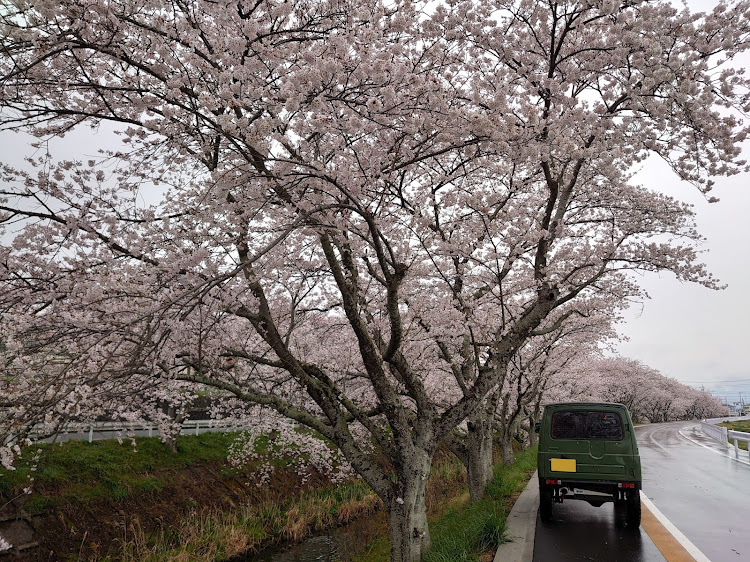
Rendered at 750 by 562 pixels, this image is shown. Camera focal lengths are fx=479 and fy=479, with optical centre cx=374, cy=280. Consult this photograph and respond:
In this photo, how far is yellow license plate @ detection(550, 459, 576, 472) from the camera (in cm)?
775

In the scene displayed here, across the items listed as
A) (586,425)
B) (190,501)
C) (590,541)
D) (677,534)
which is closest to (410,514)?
(590,541)

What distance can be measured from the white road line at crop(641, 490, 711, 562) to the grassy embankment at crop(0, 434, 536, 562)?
8.12 feet

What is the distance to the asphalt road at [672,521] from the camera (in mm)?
6098

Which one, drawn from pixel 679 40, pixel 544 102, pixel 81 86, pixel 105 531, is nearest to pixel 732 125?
pixel 679 40

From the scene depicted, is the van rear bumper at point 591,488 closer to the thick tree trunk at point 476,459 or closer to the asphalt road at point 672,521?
the asphalt road at point 672,521

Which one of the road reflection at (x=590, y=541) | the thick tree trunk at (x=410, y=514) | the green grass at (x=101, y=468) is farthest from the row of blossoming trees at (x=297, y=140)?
the green grass at (x=101, y=468)

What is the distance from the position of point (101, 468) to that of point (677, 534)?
13800 millimetres

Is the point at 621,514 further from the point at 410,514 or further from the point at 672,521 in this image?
the point at 410,514

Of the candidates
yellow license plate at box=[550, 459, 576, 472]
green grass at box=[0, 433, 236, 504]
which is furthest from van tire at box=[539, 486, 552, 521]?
green grass at box=[0, 433, 236, 504]

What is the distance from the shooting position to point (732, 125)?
17.0 feet

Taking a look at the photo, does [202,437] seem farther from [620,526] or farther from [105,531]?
[620,526]

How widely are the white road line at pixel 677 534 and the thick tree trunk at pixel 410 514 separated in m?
3.29

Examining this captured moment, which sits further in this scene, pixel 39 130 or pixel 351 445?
pixel 351 445

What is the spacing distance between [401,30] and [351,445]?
17.5ft
